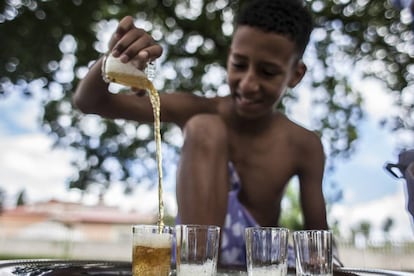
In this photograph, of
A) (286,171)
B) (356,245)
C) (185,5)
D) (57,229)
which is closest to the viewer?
(286,171)

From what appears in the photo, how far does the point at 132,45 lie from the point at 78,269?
1.62 ft

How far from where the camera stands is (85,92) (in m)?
1.44

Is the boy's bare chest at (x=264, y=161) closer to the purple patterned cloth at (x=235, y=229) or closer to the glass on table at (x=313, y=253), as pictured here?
the purple patterned cloth at (x=235, y=229)

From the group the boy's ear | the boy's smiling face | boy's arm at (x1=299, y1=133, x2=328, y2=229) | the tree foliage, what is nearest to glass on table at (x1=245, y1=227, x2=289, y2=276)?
the boy's smiling face

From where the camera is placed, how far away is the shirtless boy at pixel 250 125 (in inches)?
49.7

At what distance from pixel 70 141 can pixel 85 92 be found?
2887 millimetres

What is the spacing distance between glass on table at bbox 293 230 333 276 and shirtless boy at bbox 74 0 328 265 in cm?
36

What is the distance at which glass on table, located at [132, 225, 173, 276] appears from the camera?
81 cm

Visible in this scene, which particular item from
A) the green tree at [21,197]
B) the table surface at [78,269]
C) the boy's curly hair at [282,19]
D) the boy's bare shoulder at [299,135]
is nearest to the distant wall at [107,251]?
the green tree at [21,197]

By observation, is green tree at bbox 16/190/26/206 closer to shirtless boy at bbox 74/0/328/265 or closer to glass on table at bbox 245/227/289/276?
shirtless boy at bbox 74/0/328/265

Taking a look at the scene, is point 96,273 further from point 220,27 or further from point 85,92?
point 220,27

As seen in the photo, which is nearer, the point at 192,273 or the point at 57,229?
the point at 192,273

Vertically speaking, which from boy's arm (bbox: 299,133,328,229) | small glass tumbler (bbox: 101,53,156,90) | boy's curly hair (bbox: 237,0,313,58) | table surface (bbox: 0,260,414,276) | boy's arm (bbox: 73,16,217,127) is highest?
boy's curly hair (bbox: 237,0,313,58)

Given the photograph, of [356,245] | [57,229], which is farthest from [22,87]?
[57,229]
